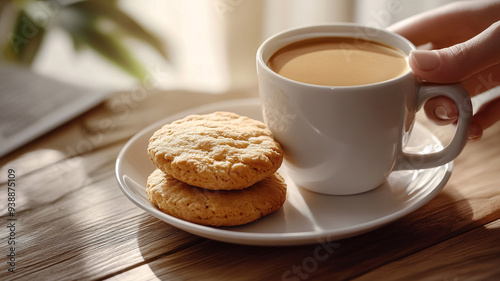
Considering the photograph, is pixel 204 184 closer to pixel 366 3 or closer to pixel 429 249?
pixel 429 249

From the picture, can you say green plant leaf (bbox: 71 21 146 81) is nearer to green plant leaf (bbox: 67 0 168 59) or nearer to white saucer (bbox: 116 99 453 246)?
green plant leaf (bbox: 67 0 168 59)

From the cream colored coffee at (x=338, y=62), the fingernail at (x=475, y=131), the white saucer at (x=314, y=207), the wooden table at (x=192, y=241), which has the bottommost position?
the wooden table at (x=192, y=241)

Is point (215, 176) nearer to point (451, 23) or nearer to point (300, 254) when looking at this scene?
point (300, 254)

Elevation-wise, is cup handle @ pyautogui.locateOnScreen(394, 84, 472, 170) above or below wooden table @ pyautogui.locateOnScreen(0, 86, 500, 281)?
above

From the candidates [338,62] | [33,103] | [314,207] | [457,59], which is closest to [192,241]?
[314,207]

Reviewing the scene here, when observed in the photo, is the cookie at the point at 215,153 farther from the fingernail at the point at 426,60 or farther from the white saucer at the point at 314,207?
the fingernail at the point at 426,60

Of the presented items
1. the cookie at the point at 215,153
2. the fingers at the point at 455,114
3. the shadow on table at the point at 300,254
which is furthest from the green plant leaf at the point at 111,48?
the fingers at the point at 455,114

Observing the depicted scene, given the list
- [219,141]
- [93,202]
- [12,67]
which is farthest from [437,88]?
[12,67]

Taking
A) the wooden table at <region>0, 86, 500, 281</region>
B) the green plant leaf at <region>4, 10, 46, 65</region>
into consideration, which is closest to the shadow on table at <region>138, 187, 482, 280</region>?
the wooden table at <region>0, 86, 500, 281</region>
